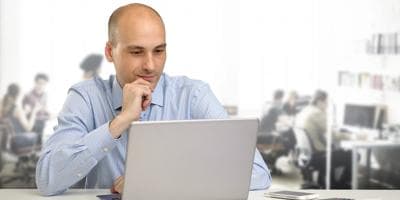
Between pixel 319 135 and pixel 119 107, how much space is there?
2494mm

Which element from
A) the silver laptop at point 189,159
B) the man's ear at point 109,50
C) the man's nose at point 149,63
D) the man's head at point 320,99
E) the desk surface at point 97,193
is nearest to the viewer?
the silver laptop at point 189,159

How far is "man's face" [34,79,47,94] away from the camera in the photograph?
4.09 m

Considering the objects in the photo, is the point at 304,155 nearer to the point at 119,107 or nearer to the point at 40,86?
the point at 40,86

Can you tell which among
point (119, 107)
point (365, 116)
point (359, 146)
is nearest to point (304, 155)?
point (359, 146)

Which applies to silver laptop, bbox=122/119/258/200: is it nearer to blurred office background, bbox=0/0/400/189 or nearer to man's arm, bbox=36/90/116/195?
man's arm, bbox=36/90/116/195

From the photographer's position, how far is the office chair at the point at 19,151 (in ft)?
13.4

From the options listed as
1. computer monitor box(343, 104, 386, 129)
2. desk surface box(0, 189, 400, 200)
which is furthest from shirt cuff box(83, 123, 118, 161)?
computer monitor box(343, 104, 386, 129)

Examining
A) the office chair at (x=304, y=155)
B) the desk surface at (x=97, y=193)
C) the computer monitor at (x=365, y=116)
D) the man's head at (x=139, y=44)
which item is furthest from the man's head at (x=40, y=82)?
the desk surface at (x=97, y=193)

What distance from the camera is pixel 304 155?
168 inches

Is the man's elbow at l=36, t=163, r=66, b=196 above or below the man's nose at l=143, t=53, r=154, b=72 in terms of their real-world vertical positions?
below

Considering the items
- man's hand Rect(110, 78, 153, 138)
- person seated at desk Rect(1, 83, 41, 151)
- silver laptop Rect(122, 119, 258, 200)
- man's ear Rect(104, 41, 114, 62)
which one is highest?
man's ear Rect(104, 41, 114, 62)

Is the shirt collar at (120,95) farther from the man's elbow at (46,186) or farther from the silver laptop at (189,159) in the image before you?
the silver laptop at (189,159)

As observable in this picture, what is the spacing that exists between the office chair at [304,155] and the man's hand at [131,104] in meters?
2.54

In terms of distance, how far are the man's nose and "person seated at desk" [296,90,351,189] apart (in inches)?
98.7
